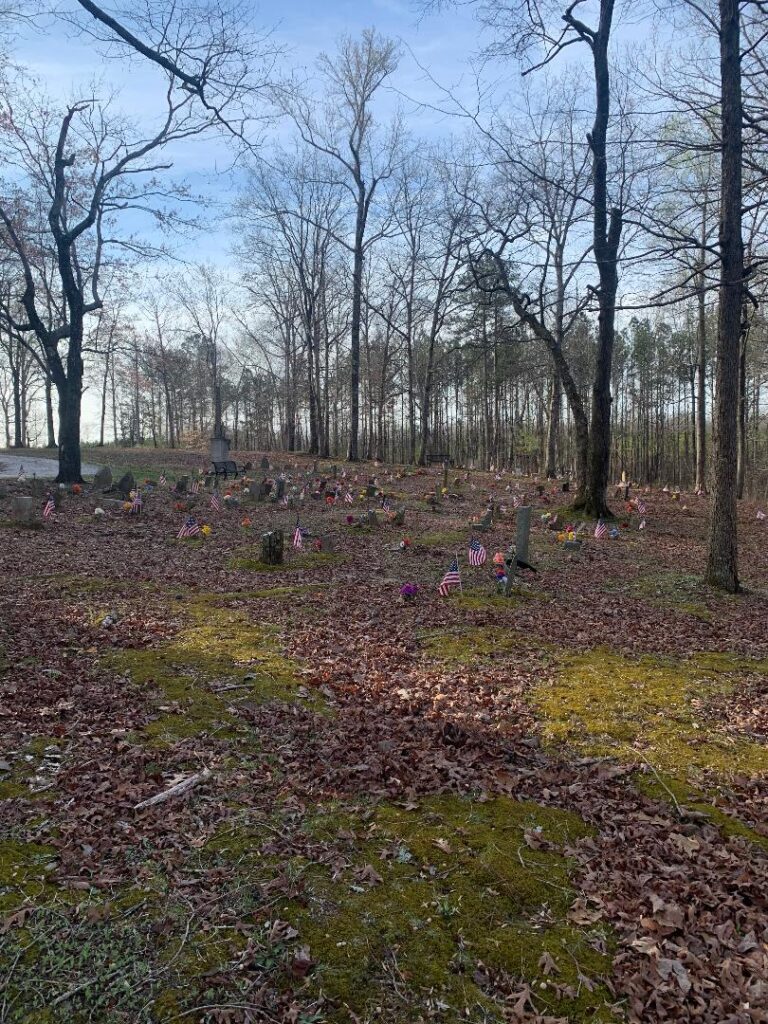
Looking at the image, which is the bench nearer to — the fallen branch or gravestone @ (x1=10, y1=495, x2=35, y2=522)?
gravestone @ (x1=10, y1=495, x2=35, y2=522)

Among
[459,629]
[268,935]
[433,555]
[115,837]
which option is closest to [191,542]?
[433,555]

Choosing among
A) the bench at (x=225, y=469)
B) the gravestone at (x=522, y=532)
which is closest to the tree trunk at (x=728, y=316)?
the gravestone at (x=522, y=532)

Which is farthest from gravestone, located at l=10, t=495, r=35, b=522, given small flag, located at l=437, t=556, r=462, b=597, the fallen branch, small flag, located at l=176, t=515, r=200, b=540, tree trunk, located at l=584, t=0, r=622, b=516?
tree trunk, located at l=584, t=0, r=622, b=516

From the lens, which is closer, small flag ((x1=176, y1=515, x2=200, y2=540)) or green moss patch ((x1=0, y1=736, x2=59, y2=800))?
green moss patch ((x1=0, y1=736, x2=59, y2=800))

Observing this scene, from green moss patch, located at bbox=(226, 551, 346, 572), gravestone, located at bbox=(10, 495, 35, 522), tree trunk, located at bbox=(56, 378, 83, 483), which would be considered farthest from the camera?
tree trunk, located at bbox=(56, 378, 83, 483)

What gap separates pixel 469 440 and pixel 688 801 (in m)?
44.1

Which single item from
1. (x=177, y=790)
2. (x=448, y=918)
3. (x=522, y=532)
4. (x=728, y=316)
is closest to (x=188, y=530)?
(x=522, y=532)

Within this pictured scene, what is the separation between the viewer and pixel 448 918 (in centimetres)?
292

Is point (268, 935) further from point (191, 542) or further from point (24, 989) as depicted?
point (191, 542)

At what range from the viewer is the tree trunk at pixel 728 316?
791 centimetres

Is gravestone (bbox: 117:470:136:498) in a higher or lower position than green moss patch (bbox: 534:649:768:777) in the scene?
higher

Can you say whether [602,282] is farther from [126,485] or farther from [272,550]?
[126,485]

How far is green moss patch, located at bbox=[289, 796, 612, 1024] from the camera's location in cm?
252

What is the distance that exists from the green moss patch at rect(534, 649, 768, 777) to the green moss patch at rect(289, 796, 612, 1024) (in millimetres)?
1106
